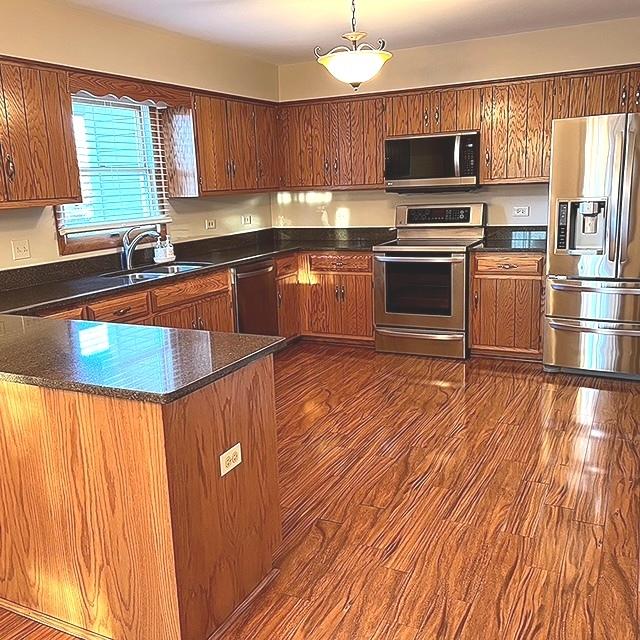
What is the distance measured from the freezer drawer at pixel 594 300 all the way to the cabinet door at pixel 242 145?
2556mm

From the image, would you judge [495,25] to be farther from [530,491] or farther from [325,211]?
[530,491]

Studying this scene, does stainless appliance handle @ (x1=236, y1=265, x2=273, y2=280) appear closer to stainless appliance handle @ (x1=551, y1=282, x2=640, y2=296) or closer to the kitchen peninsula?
stainless appliance handle @ (x1=551, y1=282, x2=640, y2=296)

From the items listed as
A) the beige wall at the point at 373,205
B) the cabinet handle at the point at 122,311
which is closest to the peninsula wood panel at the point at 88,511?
the cabinet handle at the point at 122,311

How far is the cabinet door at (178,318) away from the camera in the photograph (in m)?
4.04

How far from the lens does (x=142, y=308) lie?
3887mm

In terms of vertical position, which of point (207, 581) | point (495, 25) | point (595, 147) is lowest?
point (207, 581)

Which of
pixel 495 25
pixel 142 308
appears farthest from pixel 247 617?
pixel 495 25

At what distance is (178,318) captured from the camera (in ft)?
13.8

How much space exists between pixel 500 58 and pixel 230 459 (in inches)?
165

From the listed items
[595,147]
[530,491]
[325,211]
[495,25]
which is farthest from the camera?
[325,211]

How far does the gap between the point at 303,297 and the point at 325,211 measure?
36.5 inches

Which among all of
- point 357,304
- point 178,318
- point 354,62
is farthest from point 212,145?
point 354,62

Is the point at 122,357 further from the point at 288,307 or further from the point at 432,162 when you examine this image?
the point at 432,162

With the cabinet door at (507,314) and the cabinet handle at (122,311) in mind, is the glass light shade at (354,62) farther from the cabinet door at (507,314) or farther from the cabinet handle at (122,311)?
the cabinet door at (507,314)
